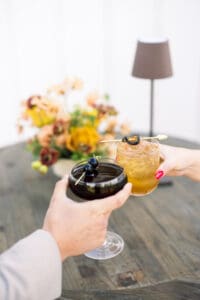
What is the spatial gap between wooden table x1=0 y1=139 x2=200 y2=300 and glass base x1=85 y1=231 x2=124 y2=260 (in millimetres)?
20

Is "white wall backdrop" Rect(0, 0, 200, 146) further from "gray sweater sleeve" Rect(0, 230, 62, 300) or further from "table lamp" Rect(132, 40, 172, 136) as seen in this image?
"gray sweater sleeve" Rect(0, 230, 62, 300)

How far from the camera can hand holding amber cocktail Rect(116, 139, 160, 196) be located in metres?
1.27

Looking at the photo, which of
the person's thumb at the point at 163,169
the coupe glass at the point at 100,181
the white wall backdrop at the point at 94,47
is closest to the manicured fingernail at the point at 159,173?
the person's thumb at the point at 163,169

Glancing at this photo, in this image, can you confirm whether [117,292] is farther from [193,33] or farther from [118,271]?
[193,33]

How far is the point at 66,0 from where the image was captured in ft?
9.70

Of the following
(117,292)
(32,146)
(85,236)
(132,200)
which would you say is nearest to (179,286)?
(117,292)

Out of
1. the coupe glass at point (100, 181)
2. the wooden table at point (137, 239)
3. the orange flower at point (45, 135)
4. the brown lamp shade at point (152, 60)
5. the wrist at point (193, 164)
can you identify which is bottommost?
the wooden table at point (137, 239)

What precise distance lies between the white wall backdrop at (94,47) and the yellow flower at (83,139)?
1484mm

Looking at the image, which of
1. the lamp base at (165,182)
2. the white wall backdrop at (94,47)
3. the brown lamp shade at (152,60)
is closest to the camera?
the lamp base at (165,182)

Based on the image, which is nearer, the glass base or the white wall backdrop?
the glass base

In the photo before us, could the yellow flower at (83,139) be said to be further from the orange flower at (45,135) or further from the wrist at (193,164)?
the wrist at (193,164)

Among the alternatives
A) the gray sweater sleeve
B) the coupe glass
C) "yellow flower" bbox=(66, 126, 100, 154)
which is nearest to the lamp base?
"yellow flower" bbox=(66, 126, 100, 154)

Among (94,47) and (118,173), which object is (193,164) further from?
(94,47)

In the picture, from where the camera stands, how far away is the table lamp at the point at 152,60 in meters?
2.02
